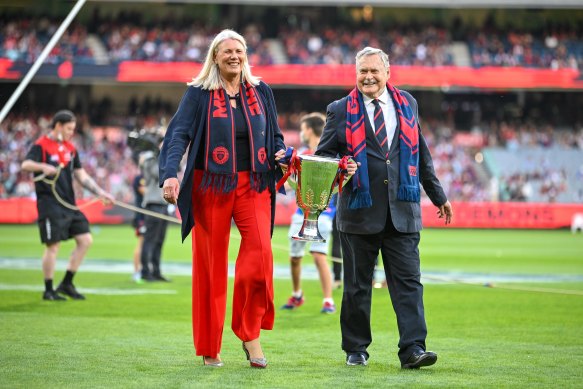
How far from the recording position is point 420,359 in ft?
21.1

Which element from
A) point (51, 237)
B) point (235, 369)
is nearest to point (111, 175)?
point (51, 237)

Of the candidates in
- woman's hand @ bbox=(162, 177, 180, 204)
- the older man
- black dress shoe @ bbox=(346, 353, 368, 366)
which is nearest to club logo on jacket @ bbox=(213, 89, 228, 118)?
woman's hand @ bbox=(162, 177, 180, 204)

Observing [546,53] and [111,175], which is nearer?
[111,175]

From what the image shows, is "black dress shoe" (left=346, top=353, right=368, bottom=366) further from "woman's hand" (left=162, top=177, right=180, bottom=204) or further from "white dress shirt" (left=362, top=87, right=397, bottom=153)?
"woman's hand" (left=162, top=177, right=180, bottom=204)

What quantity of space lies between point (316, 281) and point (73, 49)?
96.4 ft

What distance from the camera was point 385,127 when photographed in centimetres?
679

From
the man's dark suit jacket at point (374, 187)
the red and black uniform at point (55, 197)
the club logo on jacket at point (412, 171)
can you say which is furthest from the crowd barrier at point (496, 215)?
the club logo on jacket at point (412, 171)

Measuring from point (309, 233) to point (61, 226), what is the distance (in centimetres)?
558

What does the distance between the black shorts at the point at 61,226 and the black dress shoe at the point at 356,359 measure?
564cm

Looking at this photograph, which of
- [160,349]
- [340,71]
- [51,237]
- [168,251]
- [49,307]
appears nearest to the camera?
[160,349]

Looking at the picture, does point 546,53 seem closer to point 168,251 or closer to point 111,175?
point 111,175

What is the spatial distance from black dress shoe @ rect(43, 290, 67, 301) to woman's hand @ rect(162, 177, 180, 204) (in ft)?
18.0

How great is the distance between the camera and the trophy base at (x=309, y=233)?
261 inches

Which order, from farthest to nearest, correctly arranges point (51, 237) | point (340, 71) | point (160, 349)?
point (340, 71) → point (51, 237) → point (160, 349)
